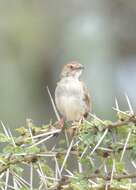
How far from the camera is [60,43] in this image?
573 inches

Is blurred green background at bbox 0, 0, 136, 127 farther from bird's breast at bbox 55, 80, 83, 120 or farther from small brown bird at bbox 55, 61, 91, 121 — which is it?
bird's breast at bbox 55, 80, 83, 120

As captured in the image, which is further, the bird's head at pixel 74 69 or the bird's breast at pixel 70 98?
the bird's head at pixel 74 69

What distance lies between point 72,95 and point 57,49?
25.0ft

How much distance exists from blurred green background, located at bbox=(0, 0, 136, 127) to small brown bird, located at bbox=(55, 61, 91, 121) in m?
4.20

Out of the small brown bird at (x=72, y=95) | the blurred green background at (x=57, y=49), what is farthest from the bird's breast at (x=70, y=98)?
the blurred green background at (x=57, y=49)

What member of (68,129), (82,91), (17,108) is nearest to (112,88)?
(17,108)

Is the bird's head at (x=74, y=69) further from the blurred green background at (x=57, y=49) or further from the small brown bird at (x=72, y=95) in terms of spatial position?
the blurred green background at (x=57, y=49)

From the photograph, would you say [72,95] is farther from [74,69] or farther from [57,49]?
[57,49]

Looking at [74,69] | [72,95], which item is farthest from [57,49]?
[72,95]

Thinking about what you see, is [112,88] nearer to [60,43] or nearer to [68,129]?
[60,43]

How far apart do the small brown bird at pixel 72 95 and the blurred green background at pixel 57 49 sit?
13.8 feet

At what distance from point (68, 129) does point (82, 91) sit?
201cm

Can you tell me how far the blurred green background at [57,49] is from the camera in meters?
12.2

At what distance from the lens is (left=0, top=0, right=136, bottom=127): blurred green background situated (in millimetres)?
12219
